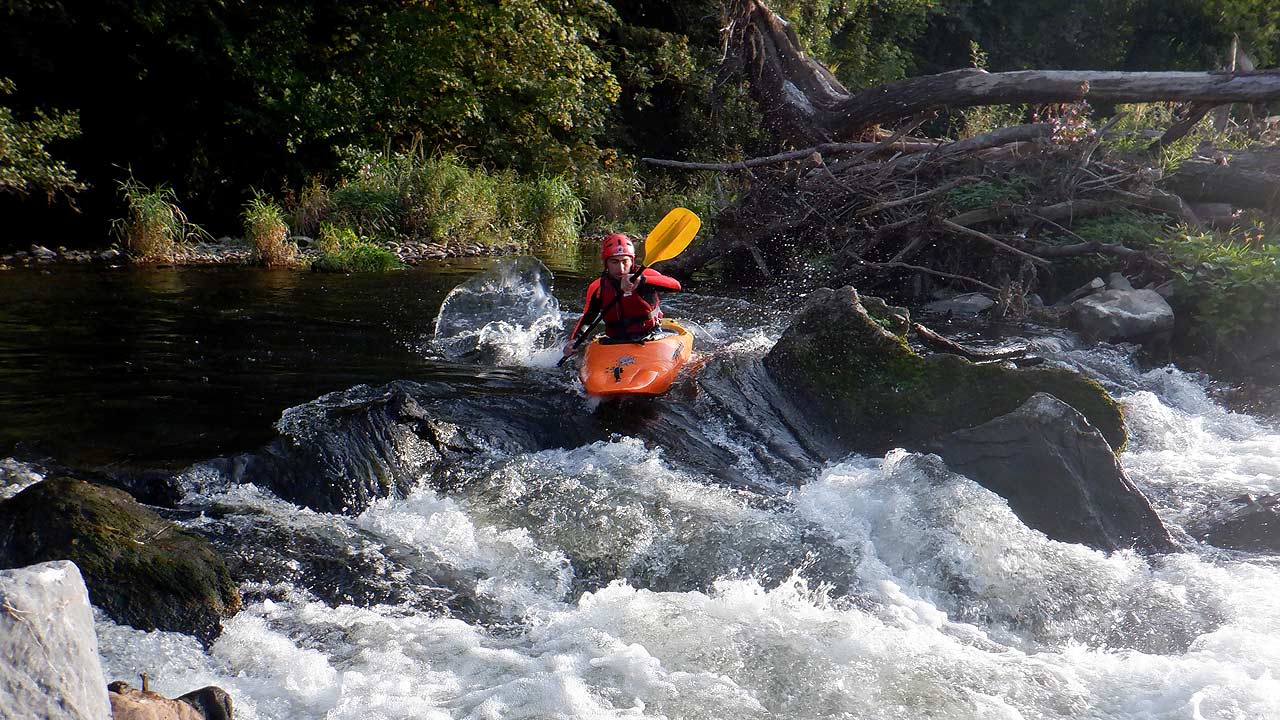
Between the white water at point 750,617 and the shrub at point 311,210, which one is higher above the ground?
the shrub at point 311,210

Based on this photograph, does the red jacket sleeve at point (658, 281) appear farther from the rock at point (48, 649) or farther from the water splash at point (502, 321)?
the rock at point (48, 649)

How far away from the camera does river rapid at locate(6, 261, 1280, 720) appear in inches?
122

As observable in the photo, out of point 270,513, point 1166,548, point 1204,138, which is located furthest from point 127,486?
point 1204,138

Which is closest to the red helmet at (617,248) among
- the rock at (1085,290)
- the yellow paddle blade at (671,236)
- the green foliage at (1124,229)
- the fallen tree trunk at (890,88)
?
the yellow paddle blade at (671,236)

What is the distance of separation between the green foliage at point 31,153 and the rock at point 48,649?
30.3 feet

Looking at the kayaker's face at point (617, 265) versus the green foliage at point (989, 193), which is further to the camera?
the green foliage at point (989, 193)

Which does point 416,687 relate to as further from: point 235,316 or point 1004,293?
point 1004,293

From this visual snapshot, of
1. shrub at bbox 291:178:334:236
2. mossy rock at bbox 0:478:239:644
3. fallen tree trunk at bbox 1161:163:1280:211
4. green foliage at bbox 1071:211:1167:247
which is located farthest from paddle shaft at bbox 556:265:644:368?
shrub at bbox 291:178:334:236

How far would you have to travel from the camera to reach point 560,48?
48.6ft

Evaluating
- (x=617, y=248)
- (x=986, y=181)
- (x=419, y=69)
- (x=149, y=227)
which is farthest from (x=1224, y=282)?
(x=419, y=69)

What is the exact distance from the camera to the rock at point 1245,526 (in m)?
4.35

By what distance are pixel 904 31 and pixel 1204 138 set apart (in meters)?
17.2

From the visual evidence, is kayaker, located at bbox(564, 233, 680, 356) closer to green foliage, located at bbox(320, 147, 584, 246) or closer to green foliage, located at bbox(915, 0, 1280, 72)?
green foliage, located at bbox(320, 147, 584, 246)

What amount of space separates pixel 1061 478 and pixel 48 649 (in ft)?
12.7
